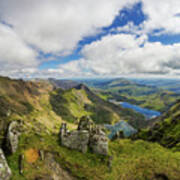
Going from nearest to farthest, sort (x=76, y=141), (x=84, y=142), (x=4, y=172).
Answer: (x=4, y=172), (x=84, y=142), (x=76, y=141)

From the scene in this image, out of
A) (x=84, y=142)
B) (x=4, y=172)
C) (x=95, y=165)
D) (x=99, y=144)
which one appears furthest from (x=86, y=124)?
(x=4, y=172)

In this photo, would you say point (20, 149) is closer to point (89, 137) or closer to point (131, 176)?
point (89, 137)

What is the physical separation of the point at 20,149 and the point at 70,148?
497 inches

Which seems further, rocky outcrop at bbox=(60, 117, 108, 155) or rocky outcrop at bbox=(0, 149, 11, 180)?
rocky outcrop at bbox=(60, 117, 108, 155)

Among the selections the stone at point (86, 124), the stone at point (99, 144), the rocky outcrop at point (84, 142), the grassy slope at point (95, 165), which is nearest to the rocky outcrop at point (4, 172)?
the grassy slope at point (95, 165)

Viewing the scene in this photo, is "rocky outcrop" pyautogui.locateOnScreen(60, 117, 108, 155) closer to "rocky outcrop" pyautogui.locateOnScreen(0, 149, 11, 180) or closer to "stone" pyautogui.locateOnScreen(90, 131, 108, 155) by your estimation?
"stone" pyautogui.locateOnScreen(90, 131, 108, 155)

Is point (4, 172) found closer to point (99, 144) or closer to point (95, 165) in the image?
point (95, 165)

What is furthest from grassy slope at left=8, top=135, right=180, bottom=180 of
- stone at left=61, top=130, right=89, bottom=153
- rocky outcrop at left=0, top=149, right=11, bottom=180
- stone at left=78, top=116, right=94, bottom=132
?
stone at left=78, top=116, right=94, bottom=132

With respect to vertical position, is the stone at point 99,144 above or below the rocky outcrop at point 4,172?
below

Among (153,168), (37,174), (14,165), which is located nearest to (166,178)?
(153,168)

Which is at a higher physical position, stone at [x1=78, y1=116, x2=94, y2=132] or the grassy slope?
stone at [x1=78, y1=116, x2=94, y2=132]

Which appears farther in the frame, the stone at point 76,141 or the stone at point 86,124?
the stone at point 86,124

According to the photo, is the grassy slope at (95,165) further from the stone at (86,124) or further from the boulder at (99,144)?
the stone at (86,124)

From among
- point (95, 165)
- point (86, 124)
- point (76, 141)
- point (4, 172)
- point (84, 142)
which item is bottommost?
point (95, 165)
